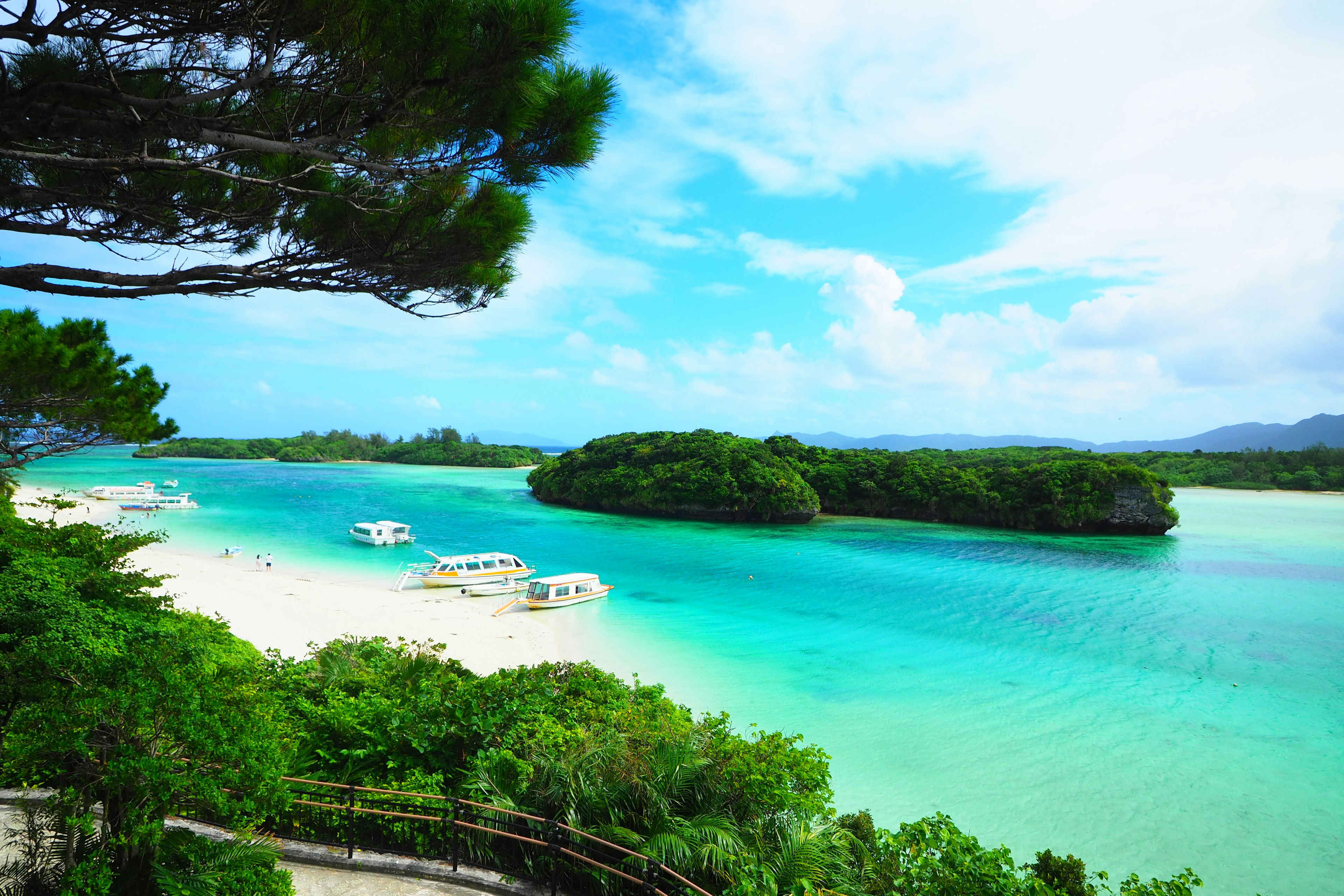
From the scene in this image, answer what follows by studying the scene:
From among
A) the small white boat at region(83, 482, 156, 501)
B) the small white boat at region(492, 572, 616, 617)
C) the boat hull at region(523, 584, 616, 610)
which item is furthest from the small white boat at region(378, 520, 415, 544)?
the small white boat at region(83, 482, 156, 501)

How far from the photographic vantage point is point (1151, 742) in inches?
526

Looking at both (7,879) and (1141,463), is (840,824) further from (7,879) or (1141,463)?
(1141,463)

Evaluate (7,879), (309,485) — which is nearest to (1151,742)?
(7,879)

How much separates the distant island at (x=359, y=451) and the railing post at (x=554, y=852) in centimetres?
12225

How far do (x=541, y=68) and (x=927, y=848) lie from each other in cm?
830

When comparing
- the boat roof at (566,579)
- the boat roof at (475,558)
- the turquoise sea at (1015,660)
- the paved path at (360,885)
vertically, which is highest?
the paved path at (360,885)

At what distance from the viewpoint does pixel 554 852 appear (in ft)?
16.3

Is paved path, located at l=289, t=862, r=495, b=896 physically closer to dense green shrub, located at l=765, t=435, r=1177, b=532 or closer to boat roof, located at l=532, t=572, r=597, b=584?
boat roof, located at l=532, t=572, r=597, b=584

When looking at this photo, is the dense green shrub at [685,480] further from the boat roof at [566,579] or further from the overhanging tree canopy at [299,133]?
the overhanging tree canopy at [299,133]

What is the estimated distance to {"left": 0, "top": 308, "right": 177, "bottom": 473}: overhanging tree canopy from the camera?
34.8 ft

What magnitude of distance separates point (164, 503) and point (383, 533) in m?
25.7

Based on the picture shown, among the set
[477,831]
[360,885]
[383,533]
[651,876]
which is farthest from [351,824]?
[383,533]

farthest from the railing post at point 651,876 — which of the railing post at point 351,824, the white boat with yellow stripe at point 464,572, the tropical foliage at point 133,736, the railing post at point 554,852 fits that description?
the white boat with yellow stripe at point 464,572

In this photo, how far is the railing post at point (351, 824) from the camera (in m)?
5.27
